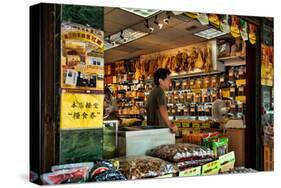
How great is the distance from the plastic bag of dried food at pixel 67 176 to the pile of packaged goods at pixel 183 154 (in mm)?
958

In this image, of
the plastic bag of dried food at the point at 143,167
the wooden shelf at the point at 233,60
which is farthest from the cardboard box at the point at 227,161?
the wooden shelf at the point at 233,60

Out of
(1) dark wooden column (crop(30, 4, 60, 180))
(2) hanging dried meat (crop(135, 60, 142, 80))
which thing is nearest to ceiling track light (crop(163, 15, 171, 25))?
(2) hanging dried meat (crop(135, 60, 142, 80))

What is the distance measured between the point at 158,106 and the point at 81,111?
5.31 feet

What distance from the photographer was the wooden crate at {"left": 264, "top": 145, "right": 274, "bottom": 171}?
210 inches

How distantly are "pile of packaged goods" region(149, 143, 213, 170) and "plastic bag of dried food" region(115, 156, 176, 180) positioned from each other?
0.35 ft

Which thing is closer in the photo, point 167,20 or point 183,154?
point 183,154

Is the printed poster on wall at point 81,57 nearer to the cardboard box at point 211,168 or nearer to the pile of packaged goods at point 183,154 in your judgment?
the pile of packaged goods at point 183,154

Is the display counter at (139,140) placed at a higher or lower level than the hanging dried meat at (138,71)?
lower

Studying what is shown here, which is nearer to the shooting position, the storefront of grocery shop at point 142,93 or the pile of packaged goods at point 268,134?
the storefront of grocery shop at point 142,93

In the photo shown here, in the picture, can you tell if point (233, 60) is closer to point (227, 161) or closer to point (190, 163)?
point (227, 161)

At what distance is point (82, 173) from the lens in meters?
3.96

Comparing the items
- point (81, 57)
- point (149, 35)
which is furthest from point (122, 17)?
point (149, 35)

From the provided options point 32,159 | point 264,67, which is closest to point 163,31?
point 264,67

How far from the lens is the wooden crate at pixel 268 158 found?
17.5 ft
